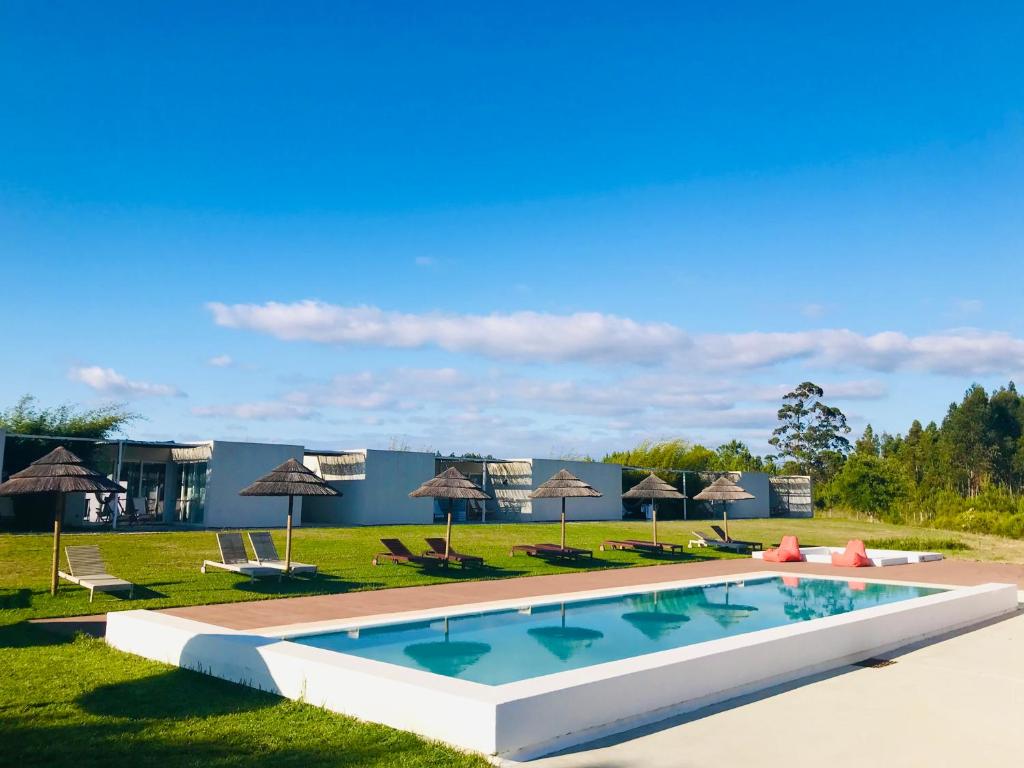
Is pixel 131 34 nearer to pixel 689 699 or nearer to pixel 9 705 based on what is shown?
pixel 9 705

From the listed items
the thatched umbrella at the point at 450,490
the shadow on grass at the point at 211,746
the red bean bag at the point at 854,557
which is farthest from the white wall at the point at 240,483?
the shadow on grass at the point at 211,746

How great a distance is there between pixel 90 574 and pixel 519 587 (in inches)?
278

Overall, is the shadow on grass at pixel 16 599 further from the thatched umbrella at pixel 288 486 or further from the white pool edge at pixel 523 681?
the thatched umbrella at pixel 288 486

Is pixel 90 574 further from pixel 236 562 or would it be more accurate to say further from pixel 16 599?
pixel 236 562

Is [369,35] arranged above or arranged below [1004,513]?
above

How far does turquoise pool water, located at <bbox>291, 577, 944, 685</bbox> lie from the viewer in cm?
921

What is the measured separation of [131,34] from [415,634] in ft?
35.3

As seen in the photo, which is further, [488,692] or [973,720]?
[973,720]

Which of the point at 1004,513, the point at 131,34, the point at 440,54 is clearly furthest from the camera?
the point at 1004,513

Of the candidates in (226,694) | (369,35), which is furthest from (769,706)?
(369,35)

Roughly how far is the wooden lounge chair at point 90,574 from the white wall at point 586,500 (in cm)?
1911

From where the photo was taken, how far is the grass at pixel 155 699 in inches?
208

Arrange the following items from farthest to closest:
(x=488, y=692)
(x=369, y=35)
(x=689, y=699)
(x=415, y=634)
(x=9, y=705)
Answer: (x=369, y=35)
(x=415, y=634)
(x=689, y=699)
(x=9, y=705)
(x=488, y=692)

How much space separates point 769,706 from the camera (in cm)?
695
